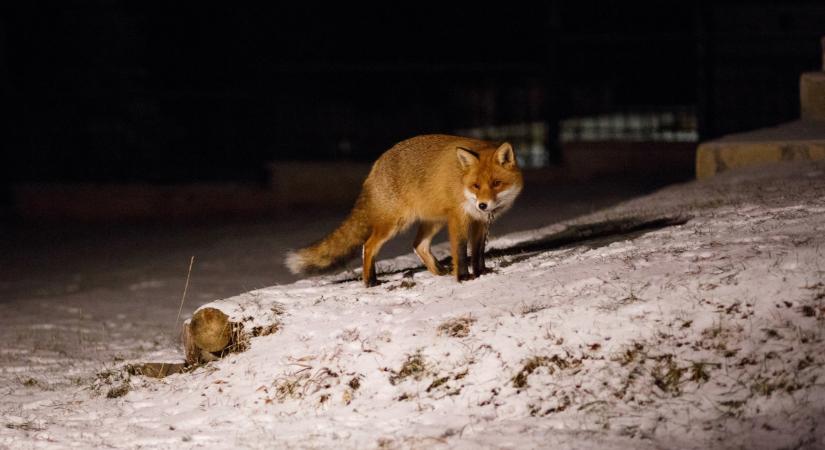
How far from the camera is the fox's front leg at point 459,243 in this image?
21.3 ft

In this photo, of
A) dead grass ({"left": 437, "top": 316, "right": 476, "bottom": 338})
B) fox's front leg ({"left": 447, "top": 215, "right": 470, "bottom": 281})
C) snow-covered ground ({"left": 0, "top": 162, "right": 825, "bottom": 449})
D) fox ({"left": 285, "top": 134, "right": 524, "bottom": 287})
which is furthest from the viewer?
fox's front leg ({"left": 447, "top": 215, "right": 470, "bottom": 281})

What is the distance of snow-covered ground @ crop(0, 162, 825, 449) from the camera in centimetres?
462

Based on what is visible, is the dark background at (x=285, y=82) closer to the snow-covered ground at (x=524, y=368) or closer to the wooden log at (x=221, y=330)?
the snow-covered ground at (x=524, y=368)

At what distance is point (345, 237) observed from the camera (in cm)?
703

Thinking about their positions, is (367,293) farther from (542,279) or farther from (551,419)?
(551,419)

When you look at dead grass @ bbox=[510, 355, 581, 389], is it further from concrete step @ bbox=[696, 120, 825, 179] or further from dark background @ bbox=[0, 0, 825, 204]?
dark background @ bbox=[0, 0, 825, 204]

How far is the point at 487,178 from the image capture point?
6.32 meters

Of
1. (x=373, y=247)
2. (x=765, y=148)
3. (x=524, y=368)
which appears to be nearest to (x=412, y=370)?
(x=524, y=368)

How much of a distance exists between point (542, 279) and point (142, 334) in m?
3.46

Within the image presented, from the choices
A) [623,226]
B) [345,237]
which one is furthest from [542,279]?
[623,226]

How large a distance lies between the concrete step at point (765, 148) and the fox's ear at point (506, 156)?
14.7 ft

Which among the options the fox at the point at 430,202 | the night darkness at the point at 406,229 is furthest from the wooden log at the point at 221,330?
the fox at the point at 430,202

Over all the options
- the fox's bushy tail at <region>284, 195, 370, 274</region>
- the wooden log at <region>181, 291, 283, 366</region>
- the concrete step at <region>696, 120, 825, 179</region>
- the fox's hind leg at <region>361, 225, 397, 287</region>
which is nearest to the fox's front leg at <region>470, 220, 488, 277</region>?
the fox's hind leg at <region>361, 225, 397, 287</region>

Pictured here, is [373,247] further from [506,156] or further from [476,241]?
[506,156]
